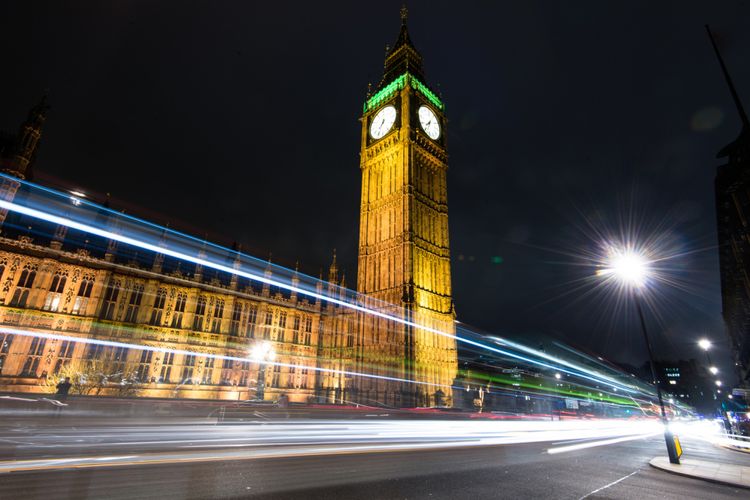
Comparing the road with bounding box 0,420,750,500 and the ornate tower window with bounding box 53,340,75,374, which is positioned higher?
the ornate tower window with bounding box 53,340,75,374

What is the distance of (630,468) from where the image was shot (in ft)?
33.4

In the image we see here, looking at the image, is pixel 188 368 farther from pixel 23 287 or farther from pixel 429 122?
pixel 429 122

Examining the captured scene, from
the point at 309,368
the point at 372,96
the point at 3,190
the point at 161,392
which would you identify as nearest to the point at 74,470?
the point at 161,392

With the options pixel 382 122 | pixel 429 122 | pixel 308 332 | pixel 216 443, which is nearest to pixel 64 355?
pixel 308 332

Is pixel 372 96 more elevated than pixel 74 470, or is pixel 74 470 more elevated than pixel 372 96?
pixel 372 96

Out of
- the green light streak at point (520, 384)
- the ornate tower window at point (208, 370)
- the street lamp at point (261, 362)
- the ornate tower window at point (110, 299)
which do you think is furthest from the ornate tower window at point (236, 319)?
the green light streak at point (520, 384)

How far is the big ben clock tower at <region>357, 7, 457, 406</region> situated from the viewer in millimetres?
39781

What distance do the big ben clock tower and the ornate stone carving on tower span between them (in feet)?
116

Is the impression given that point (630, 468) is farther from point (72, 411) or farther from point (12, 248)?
point (12, 248)

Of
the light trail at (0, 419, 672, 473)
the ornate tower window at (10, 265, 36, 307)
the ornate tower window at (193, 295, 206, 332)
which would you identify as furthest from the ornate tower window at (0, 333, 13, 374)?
the light trail at (0, 419, 672, 473)

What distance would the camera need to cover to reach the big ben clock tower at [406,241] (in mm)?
39781

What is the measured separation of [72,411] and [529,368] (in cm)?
7506

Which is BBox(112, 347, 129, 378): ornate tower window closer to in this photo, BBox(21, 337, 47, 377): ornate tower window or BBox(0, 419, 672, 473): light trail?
BBox(21, 337, 47, 377): ornate tower window

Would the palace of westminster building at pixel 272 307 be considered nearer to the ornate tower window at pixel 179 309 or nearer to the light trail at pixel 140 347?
the ornate tower window at pixel 179 309
